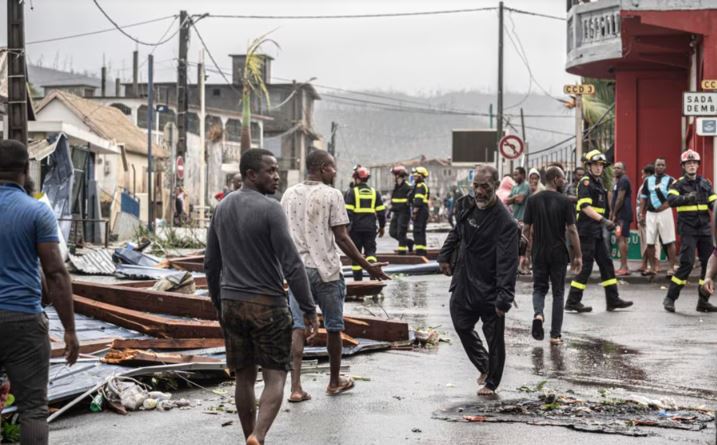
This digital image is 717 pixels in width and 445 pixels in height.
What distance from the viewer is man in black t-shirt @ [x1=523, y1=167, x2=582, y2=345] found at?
463 inches

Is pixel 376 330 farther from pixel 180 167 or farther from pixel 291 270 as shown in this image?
pixel 180 167

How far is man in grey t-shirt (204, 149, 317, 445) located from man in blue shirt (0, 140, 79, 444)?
3.56 feet

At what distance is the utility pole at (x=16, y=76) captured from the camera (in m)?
18.6

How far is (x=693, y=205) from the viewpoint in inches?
603

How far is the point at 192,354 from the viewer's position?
9.73m

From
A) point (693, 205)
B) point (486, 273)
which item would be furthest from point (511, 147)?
point (486, 273)

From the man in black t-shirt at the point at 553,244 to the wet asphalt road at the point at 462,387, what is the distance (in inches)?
16.4

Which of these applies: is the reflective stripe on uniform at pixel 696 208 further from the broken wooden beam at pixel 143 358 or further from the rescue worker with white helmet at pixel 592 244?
the broken wooden beam at pixel 143 358

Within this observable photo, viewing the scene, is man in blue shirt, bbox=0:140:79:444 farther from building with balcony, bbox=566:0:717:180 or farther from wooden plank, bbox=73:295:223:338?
building with balcony, bbox=566:0:717:180

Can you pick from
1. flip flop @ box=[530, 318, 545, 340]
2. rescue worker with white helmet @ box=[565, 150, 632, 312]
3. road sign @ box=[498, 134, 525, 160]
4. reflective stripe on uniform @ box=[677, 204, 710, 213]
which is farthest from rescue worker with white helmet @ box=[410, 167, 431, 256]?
flip flop @ box=[530, 318, 545, 340]

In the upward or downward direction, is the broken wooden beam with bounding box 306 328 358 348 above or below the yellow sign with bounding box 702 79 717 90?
below

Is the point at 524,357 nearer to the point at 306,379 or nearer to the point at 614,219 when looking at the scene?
the point at 306,379

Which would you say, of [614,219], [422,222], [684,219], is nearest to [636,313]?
[684,219]

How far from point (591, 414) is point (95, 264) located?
1413 cm
